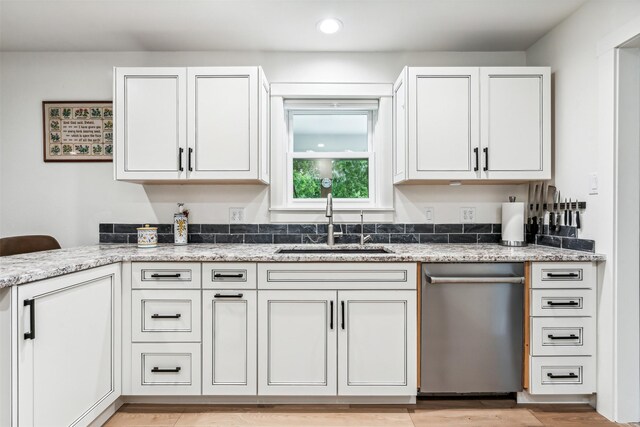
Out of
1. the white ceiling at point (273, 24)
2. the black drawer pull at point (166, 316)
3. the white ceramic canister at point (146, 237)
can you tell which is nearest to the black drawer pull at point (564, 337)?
the white ceiling at point (273, 24)

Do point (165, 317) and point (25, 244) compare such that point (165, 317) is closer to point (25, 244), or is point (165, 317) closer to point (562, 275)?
point (25, 244)

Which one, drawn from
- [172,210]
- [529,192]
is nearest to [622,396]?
[529,192]

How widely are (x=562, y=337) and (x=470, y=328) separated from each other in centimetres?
51

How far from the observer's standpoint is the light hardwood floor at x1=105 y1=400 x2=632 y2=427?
1956 millimetres

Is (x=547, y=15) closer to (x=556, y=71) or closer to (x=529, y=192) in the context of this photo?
(x=556, y=71)

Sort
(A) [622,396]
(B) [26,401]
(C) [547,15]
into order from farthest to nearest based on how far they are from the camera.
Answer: (C) [547,15]
(A) [622,396]
(B) [26,401]

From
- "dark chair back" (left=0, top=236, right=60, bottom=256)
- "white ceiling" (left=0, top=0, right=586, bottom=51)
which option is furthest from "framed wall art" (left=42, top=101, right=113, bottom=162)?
"dark chair back" (left=0, top=236, right=60, bottom=256)

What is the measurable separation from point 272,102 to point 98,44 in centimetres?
131

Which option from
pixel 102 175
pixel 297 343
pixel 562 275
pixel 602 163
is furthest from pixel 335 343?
pixel 102 175

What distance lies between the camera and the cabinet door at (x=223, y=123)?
2363 mm

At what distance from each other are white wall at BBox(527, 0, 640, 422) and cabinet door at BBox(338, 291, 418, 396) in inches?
40.8

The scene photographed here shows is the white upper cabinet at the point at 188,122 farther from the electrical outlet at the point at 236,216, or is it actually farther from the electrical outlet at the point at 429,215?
the electrical outlet at the point at 429,215

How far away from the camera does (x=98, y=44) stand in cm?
265

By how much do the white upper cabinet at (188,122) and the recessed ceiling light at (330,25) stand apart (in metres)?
0.51
